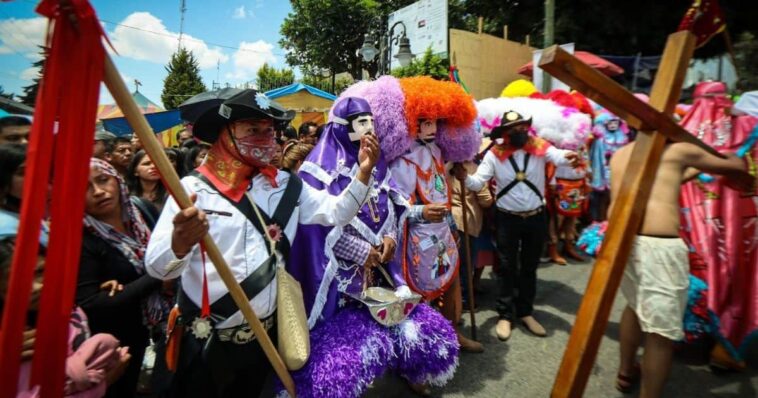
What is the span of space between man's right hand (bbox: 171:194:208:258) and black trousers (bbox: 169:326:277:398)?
1.93 feet

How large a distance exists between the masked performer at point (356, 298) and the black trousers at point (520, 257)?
4.56 ft

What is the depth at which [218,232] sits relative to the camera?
1708 mm

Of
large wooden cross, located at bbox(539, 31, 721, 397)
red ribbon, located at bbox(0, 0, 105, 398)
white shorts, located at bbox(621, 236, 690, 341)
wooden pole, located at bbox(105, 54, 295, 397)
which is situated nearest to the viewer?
red ribbon, located at bbox(0, 0, 105, 398)

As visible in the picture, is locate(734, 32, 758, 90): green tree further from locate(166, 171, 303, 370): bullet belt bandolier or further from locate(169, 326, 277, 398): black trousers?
locate(169, 326, 277, 398): black trousers

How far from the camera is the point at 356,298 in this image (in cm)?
249

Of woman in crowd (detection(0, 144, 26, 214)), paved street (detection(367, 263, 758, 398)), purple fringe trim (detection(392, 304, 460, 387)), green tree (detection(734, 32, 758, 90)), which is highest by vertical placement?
green tree (detection(734, 32, 758, 90))

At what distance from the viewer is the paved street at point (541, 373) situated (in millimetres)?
2836

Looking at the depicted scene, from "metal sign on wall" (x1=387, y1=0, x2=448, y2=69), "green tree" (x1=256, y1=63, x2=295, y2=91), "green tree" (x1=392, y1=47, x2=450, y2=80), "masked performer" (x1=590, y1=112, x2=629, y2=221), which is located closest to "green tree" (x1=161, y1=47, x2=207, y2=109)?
"green tree" (x1=256, y1=63, x2=295, y2=91)

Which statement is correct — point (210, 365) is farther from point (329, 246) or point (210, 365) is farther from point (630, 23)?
point (630, 23)

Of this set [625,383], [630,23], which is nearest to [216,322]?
[625,383]

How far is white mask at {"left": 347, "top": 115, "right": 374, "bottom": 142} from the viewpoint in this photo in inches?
104

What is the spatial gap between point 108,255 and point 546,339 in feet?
11.2

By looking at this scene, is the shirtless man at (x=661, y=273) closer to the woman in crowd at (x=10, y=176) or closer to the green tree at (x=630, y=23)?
the woman in crowd at (x=10, y=176)

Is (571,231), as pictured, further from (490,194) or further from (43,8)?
(43,8)
